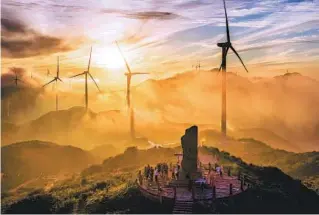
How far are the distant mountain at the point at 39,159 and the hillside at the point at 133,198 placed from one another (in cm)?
355

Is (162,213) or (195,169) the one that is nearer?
(162,213)

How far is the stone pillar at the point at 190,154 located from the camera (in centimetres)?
1900

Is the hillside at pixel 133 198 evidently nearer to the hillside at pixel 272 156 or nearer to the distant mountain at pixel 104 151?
the hillside at pixel 272 156

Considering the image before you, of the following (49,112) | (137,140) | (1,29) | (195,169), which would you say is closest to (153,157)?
Result: (137,140)

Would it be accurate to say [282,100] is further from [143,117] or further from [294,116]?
[143,117]

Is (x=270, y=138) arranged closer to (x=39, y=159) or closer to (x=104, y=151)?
(x=104, y=151)

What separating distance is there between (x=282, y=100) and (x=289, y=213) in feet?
35.4

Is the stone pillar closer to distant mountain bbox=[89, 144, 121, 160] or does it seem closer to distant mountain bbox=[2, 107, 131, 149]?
distant mountain bbox=[2, 107, 131, 149]

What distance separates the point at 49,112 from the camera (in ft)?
95.7

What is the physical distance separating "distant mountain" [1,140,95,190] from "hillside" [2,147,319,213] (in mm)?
3549

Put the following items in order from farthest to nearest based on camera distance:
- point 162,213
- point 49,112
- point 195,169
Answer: point 49,112, point 195,169, point 162,213

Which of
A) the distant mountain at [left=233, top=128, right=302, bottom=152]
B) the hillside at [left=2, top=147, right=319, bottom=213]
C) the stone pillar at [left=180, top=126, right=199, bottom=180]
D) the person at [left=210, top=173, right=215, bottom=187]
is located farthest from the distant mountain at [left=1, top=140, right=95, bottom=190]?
the stone pillar at [left=180, top=126, right=199, bottom=180]

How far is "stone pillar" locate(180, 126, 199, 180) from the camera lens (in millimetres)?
19000

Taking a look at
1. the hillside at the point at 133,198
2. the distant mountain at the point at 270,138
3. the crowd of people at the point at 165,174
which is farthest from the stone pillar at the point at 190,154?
the distant mountain at the point at 270,138
